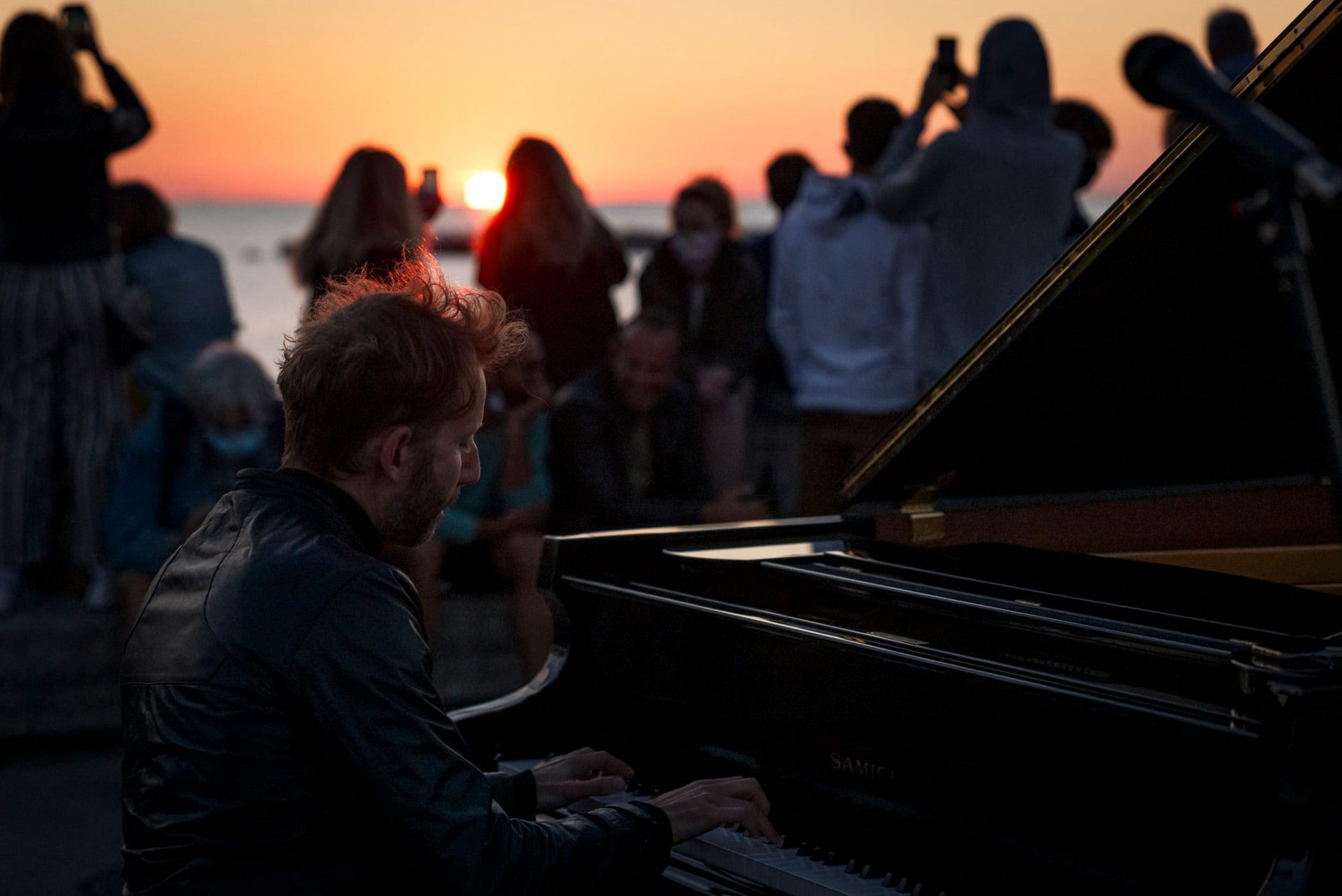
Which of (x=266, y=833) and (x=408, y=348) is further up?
(x=408, y=348)

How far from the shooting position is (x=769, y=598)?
2.58 m

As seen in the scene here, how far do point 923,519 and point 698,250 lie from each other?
3.31 metres

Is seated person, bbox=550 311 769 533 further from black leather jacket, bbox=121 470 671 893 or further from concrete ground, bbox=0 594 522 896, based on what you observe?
black leather jacket, bbox=121 470 671 893

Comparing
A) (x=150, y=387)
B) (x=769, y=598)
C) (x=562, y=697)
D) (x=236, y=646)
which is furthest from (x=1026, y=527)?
(x=150, y=387)

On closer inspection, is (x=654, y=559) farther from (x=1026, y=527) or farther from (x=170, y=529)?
(x=170, y=529)

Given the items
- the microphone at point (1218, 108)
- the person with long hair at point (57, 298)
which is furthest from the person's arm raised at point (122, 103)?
the microphone at point (1218, 108)

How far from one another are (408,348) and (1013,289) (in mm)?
3116

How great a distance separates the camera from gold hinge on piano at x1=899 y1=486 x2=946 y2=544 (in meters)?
2.83

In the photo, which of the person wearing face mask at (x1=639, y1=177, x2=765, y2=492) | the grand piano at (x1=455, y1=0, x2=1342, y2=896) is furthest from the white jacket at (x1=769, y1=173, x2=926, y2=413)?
the grand piano at (x1=455, y1=0, x2=1342, y2=896)

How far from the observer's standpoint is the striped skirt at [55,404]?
534cm

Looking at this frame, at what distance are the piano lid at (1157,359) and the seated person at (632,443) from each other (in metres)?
1.86

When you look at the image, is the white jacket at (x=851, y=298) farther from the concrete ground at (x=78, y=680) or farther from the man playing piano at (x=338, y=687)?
the man playing piano at (x=338, y=687)

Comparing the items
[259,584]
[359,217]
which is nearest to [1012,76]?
[359,217]

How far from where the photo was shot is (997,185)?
4594mm
